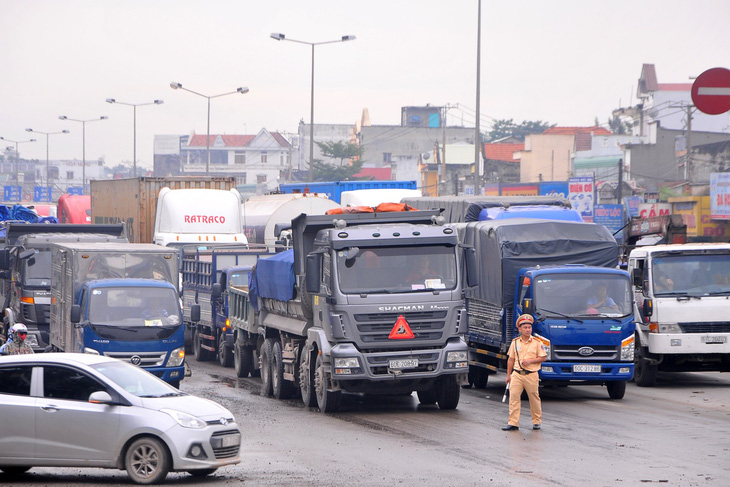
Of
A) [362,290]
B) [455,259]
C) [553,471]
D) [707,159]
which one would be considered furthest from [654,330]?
[707,159]

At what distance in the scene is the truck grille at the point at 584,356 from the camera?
18.5 metres

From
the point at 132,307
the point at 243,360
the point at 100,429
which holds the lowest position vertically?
the point at 243,360

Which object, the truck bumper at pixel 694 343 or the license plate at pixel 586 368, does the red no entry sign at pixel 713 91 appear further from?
the truck bumper at pixel 694 343

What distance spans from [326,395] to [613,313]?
5.32 meters

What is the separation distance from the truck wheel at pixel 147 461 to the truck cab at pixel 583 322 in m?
8.72

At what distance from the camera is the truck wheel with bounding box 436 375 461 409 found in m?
17.4

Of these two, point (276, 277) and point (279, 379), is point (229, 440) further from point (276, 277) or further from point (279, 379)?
point (276, 277)

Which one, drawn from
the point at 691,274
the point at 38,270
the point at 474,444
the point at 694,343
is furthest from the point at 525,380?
the point at 38,270

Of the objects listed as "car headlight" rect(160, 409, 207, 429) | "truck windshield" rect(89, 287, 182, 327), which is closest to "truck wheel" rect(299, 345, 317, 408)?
"truck windshield" rect(89, 287, 182, 327)

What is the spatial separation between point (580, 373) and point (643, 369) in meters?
3.47

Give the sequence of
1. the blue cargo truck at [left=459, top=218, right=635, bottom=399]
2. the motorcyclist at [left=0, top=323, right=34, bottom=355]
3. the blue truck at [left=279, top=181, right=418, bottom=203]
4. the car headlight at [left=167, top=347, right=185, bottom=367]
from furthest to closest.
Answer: the blue truck at [left=279, top=181, right=418, bottom=203] < the car headlight at [left=167, top=347, right=185, bottom=367] < the blue cargo truck at [left=459, top=218, right=635, bottom=399] < the motorcyclist at [left=0, top=323, right=34, bottom=355]

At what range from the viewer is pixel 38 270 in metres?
26.9

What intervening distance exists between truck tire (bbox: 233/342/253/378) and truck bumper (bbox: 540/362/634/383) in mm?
7980

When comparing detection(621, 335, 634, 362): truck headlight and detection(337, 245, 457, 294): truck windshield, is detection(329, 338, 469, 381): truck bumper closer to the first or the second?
detection(337, 245, 457, 294): truck windshield
